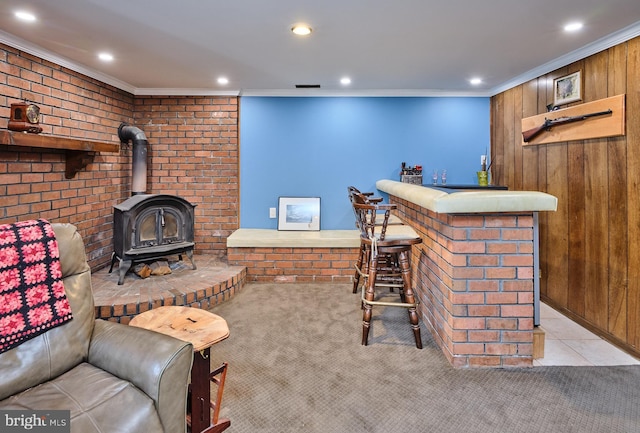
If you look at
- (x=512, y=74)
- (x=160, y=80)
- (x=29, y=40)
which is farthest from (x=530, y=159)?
(x=29, y=40)

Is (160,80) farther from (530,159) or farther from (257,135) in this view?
(530,159)

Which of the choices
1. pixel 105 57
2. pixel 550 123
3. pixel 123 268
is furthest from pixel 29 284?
pixel 550 123

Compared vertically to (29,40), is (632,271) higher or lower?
lower

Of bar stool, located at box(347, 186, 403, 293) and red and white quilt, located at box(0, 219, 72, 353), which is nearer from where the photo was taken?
red and white quilt, located at box(0, 219, 72, 353)

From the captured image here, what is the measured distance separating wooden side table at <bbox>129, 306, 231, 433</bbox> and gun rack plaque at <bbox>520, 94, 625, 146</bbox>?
2.89 m

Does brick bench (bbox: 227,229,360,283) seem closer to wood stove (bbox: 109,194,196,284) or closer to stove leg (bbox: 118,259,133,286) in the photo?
wood stove (bbox: 109,194,196,284)

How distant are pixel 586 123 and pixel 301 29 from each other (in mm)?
2279

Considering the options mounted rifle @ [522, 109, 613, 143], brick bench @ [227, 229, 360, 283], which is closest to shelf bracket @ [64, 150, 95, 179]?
brick bench @ [227, 229, 360, 283]

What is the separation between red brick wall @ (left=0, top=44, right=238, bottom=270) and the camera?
2.72 metres

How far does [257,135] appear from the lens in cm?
435

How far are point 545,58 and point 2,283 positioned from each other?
12.8 feet

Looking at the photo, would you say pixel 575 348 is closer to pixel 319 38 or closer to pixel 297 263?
pixel 297 263

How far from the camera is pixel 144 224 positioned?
3.33m

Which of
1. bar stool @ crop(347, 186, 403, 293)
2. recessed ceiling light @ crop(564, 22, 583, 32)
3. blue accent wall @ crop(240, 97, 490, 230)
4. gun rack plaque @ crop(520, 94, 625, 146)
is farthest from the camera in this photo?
blue accent wall @ crop(240, 97, 490, 230)
